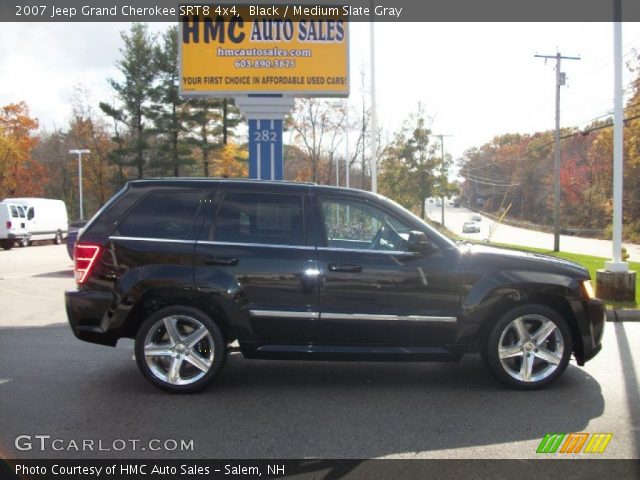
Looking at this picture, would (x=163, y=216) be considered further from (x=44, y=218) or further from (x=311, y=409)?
(x=44, y=218)

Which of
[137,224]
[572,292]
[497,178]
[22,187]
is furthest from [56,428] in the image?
[497,178]

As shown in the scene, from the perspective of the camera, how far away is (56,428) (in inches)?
158

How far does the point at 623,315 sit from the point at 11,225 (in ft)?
90.8

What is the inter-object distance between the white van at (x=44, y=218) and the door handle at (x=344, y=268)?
28.5 meters

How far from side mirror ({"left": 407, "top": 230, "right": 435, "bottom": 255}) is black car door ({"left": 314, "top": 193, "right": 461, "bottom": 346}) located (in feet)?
0.15

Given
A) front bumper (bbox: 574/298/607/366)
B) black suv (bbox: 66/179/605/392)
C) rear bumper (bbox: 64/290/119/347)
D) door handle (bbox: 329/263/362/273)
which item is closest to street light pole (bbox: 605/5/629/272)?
front bumper (bbox: 574/298/607/366)

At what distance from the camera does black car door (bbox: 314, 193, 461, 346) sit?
15.5ft

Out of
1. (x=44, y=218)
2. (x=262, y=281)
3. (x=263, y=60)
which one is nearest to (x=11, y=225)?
(x=44, y=218)

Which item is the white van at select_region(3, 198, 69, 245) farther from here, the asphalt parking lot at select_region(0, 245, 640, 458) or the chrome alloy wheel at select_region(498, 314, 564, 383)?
the chrome alloy wheel at select_region(498, 314, 564, 383)

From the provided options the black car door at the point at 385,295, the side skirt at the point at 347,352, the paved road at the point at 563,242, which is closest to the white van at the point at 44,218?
the paved road at the point at 563,242

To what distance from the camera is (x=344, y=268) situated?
4.72m

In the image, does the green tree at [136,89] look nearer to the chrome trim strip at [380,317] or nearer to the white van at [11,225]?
the white van at [11,225]

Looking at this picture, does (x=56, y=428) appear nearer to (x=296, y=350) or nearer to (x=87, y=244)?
(x=87, y=244)

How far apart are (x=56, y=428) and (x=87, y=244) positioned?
1.57 metres
